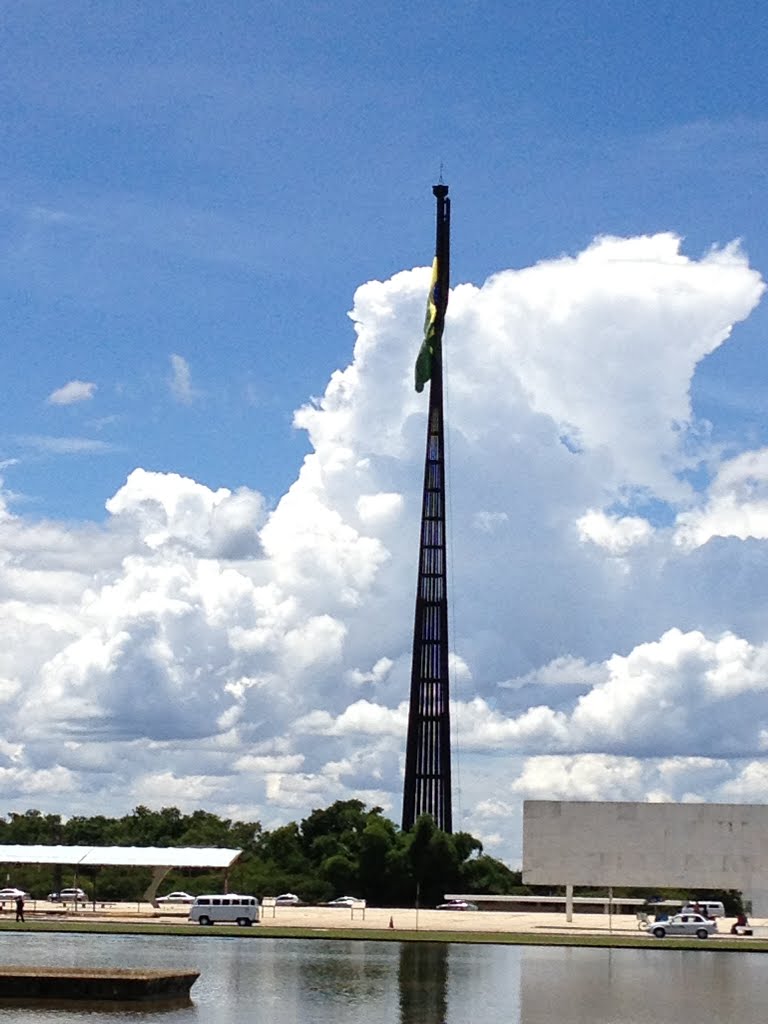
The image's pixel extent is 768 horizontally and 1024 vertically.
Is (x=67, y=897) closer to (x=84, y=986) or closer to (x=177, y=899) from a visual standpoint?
(x=177, y=899)

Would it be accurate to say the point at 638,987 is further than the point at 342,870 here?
No

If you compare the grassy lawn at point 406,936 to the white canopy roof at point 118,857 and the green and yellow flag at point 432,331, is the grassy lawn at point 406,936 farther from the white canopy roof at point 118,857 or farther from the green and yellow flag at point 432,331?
the green and yellow flag at point 432,331

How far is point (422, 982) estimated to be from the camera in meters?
46.2

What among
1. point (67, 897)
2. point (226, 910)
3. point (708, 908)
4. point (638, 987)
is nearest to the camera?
point (638, 987)

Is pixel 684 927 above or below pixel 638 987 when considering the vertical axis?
above

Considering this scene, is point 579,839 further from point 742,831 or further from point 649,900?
point 649,900

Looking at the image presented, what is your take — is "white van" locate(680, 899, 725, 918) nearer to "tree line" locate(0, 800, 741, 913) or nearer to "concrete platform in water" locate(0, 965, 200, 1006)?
"tree line" locate(0, 800, 741, 913)

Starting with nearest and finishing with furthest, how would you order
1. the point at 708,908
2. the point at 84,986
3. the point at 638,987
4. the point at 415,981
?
the point at 84,986 < the point at 638,987 < the point at 415,981 < the point at 708,908

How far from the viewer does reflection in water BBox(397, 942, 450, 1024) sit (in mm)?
36719

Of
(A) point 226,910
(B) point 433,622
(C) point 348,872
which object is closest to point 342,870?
(C) point 348,872

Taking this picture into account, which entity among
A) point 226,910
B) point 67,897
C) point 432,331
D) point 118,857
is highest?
point 432,331

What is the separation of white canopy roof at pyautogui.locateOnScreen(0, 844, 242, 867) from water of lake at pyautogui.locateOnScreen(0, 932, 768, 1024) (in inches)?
771

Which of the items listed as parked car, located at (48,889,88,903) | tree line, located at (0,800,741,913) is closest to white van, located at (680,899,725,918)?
tree line, located at (0,800,741,913)

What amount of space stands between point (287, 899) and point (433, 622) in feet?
71.8
